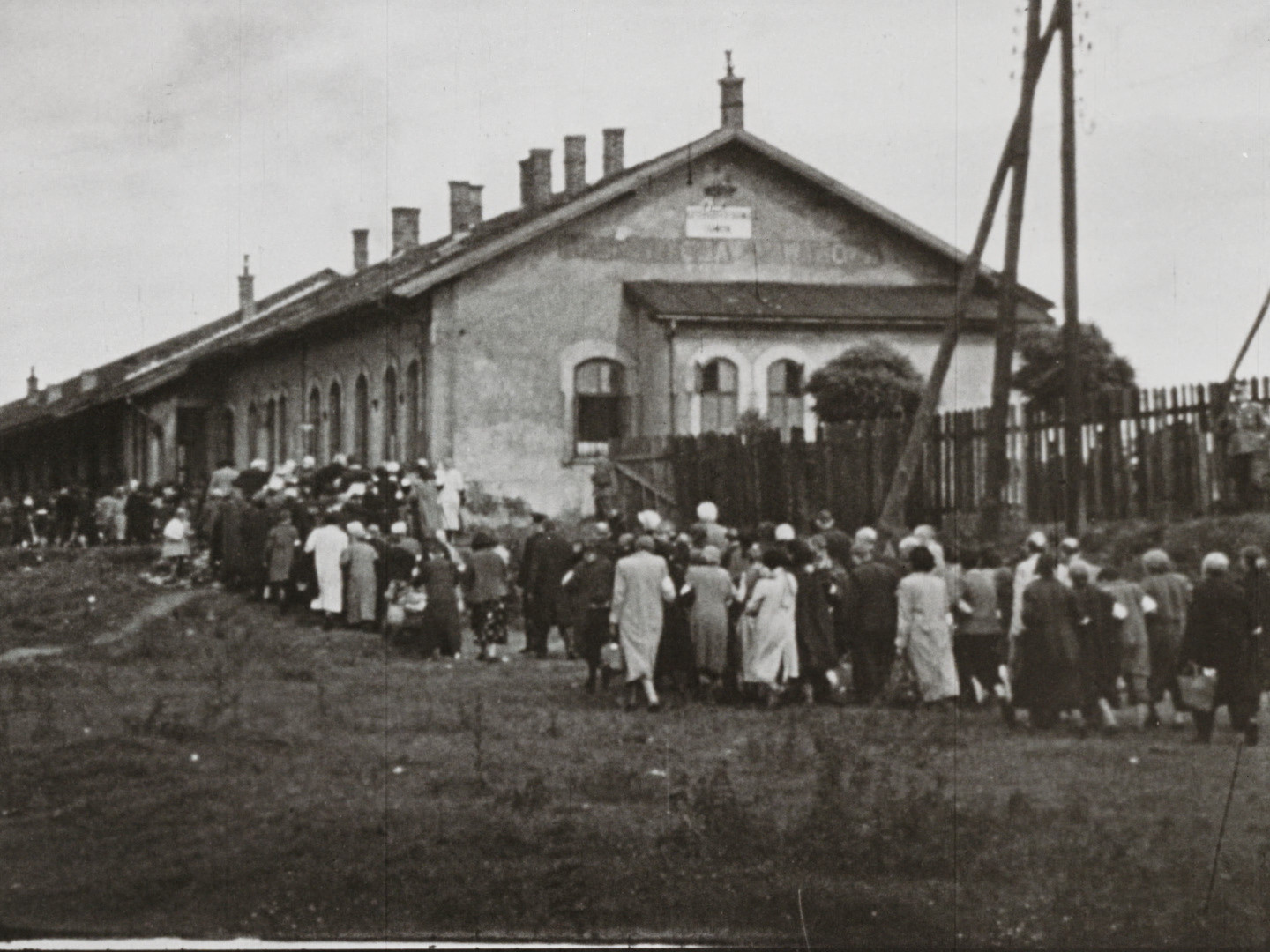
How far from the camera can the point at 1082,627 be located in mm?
16281

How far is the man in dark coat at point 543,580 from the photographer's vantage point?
2191 centimetres

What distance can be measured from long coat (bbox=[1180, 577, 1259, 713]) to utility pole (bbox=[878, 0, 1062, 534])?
525cm

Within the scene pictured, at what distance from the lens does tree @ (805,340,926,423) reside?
99.0ft

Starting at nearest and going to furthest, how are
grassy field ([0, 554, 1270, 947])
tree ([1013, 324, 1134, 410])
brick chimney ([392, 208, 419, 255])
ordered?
grassy field ([0, 554, 1270, 947]) < tree ([1013, 324, 1134, 410]) < brick chimney ([392, 208, 419, 255])

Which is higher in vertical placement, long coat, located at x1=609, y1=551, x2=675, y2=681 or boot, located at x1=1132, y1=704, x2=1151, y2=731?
long coat, located at x1=609, y1=551, x2=675, y2=681

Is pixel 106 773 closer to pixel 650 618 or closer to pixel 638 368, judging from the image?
pixel 650 618

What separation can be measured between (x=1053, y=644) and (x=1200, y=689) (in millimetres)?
1222

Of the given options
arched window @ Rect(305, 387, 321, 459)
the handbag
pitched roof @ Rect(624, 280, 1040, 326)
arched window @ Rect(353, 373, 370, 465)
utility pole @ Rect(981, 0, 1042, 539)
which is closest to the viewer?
the handbag

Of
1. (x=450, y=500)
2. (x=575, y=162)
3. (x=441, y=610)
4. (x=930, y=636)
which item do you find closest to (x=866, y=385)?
(x=450, y=500)

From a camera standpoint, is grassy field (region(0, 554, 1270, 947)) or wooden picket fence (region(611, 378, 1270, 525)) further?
wooden picket fence (region(611, 378, 1270, 525))

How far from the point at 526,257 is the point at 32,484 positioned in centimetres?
2686

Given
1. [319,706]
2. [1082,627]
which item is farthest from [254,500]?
[1082,627]

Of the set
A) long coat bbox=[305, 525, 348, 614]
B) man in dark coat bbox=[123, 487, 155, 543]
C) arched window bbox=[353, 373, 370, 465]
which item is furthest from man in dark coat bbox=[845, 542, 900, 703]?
arched window bbox=[353, 373, 370, 465]

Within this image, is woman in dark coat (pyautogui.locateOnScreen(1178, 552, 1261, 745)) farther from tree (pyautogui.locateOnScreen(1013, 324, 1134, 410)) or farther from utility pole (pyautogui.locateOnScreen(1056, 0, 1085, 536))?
tree (pyautogui.locateOnScreen(1013, 324, 1134, 410))
